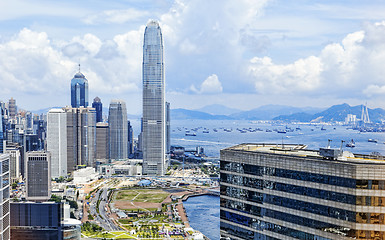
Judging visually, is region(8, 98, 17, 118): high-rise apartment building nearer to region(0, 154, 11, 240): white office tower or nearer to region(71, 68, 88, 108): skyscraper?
region(71, 68, 88, 108): skyscraper

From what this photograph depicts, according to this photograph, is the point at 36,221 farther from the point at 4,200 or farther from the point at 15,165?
the point at 15,165

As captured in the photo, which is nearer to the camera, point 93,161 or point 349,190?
point 349,190

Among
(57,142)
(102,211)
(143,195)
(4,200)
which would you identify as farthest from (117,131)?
(4,200)

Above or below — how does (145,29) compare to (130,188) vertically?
above

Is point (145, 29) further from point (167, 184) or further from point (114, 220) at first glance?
point (114, 220)

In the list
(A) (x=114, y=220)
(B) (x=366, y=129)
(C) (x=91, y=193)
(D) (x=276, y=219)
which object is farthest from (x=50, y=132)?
(B) (x=366, y=129)

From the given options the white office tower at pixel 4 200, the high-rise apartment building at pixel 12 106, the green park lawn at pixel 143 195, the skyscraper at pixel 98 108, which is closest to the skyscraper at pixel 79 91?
the skyscraper at pixel 98 108

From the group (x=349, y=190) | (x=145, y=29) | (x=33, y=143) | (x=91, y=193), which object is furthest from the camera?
(x=33, y=143)

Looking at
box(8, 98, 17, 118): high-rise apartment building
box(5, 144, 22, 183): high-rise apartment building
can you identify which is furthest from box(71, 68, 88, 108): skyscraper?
box(5, 144, 22, 183): high-rise apartment building
